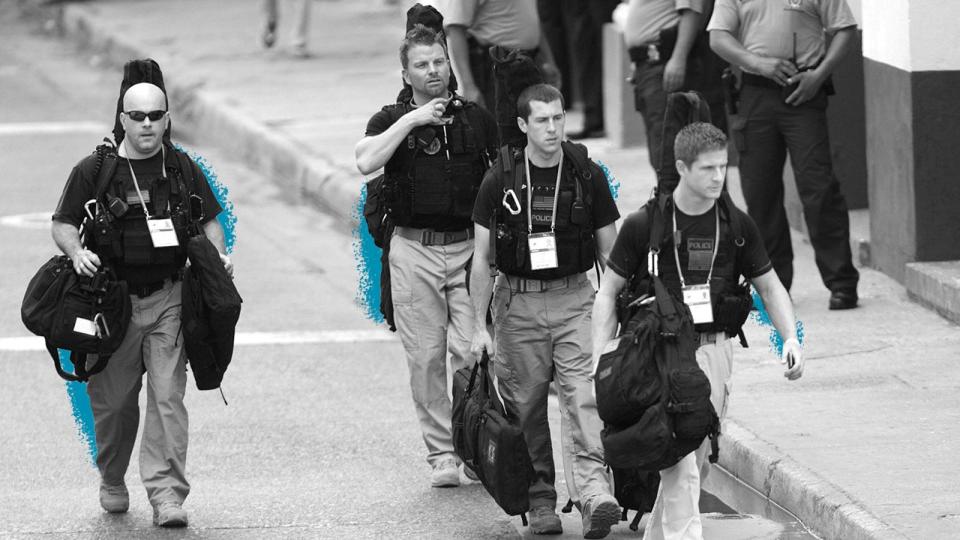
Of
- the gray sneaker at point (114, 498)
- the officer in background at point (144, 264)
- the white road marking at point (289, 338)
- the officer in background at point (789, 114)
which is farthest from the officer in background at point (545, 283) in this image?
the white road marking at point (289, 338)

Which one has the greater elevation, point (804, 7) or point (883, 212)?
point (804, 7)

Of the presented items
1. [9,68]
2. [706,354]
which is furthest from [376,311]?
[9,68]

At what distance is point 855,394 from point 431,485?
2.03m

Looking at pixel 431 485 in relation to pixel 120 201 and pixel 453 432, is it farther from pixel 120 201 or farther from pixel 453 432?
pixel 120 201

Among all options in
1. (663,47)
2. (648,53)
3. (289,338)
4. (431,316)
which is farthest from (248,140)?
(431,316)

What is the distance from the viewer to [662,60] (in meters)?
11.3

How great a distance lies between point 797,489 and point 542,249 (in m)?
1.38

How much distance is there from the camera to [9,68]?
22.3 meters

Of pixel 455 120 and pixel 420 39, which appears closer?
pixel 420 39

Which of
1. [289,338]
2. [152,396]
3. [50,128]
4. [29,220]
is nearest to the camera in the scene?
[152,396]

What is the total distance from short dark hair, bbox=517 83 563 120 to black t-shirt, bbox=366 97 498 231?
2.29ft

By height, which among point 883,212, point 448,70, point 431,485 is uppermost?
point 448,70

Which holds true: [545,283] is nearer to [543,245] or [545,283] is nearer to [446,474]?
[543,245]

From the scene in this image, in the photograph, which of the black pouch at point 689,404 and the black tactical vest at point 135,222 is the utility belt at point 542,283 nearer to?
the black pouch at point 689,404
